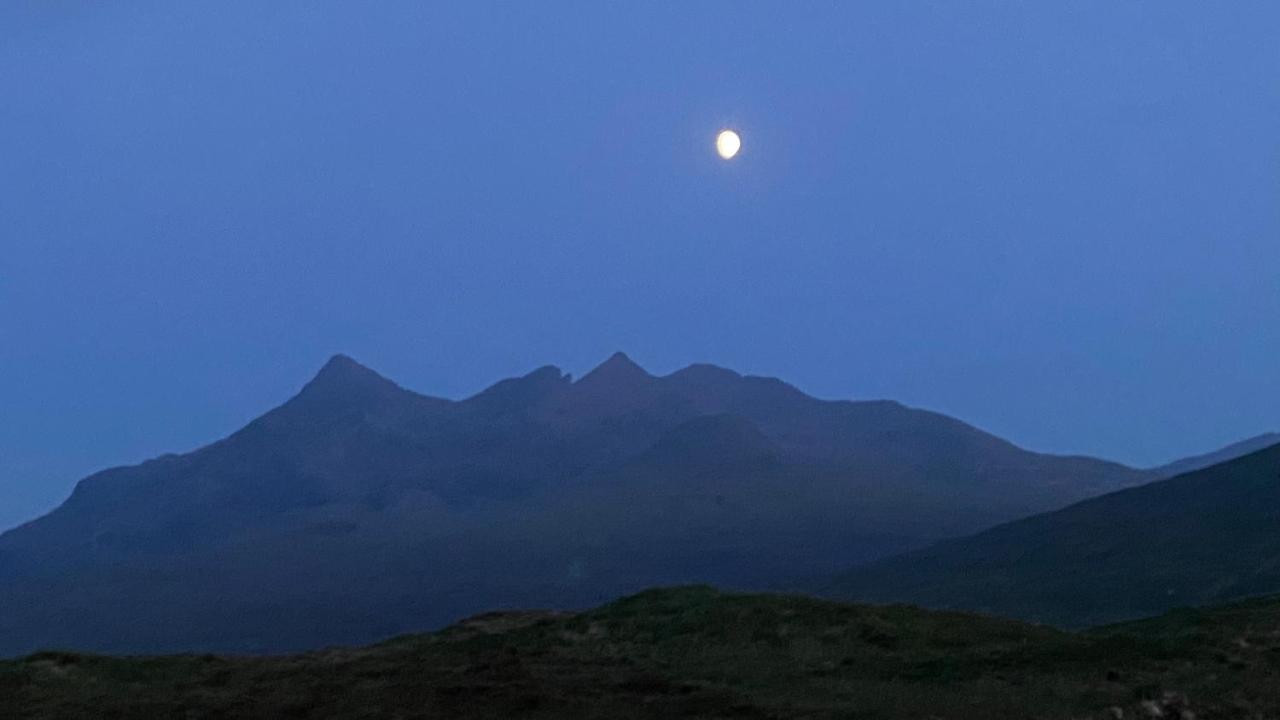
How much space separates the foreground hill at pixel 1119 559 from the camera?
133750 mm

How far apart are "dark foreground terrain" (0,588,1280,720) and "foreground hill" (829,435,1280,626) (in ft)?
303

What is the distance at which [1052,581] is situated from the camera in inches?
6117

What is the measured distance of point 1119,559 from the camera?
157500 mm

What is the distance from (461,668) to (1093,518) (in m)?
164

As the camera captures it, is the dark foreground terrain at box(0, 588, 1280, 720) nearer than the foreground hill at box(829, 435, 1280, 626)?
Yes

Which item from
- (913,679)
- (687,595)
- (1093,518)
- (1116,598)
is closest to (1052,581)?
(1116,598)

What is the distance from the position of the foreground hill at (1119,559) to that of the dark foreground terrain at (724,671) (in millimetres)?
92441

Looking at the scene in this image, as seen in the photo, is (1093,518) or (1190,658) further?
(1093,518)

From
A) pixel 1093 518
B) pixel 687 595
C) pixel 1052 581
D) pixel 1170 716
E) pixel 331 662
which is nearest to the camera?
pixel 1170 716

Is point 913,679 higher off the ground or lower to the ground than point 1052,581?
lower

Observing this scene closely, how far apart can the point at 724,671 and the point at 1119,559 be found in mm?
134051

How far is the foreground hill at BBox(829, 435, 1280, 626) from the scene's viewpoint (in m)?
134

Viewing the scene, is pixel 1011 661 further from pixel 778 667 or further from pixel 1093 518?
pixel 1093 518

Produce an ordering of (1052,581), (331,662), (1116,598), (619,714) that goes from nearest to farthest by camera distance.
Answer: (619,714) < (331,662) < (1116,598) < (1052,581)
